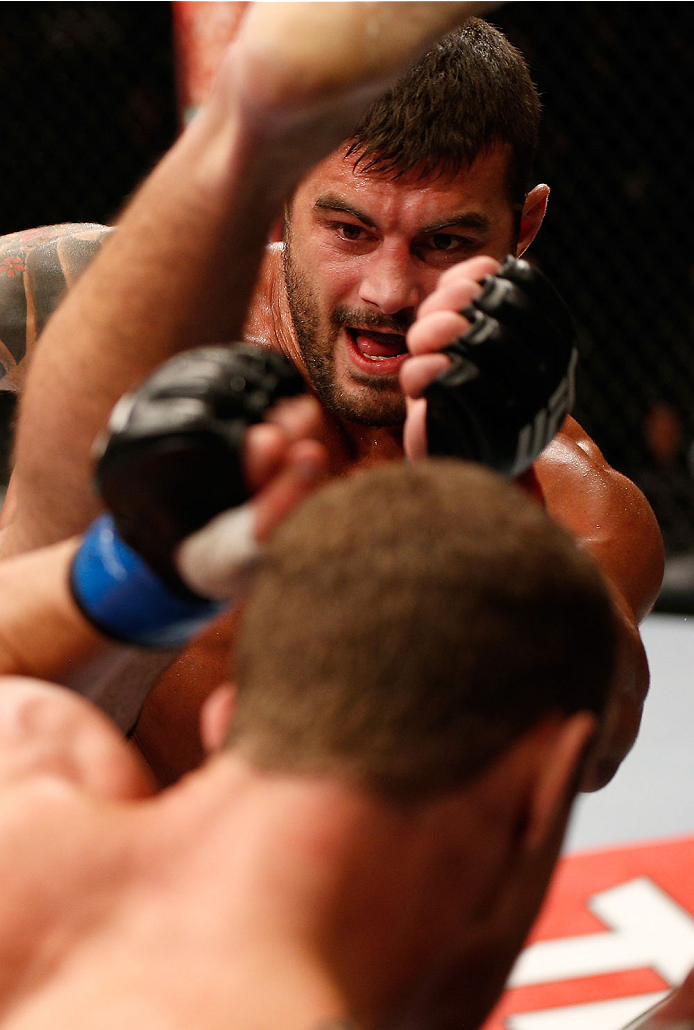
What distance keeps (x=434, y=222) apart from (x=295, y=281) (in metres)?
0.19

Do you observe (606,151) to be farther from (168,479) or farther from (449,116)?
(168,479)

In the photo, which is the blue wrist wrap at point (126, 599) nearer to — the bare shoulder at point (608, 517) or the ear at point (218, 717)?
the ear at point (218, 717)

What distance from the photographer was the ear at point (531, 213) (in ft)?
5.00

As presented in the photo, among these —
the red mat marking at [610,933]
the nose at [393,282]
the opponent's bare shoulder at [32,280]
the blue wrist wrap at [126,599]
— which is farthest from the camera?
the red mat marking at [610,933]

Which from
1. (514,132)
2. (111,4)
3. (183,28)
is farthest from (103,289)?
(111,4)

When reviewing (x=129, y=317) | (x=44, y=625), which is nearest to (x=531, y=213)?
(x=129, y=317)

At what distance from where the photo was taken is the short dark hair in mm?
1329

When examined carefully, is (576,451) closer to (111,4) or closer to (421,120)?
(421,120)

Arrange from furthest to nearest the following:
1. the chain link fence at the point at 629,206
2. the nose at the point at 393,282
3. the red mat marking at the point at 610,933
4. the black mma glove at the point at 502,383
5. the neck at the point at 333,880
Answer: the chain link fence at the point at 629,206 → the red mat marking at the point at 610,933 → the nose at the point at 393,282 → the black mma glove at the point at 502,383 → the neck at the point at 333,880

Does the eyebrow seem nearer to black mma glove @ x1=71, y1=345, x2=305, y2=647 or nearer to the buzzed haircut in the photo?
black mma glove @ x1=71, y1=345, x2=305, y2=647

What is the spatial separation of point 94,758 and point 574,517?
902mm

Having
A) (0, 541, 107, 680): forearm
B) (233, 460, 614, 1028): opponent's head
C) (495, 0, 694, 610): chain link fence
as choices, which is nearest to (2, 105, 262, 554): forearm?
(0, 541, 107, 680): forearm

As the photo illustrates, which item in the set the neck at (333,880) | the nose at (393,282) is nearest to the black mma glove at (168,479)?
the neck at (333,880)

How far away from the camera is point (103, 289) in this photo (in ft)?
3.05
